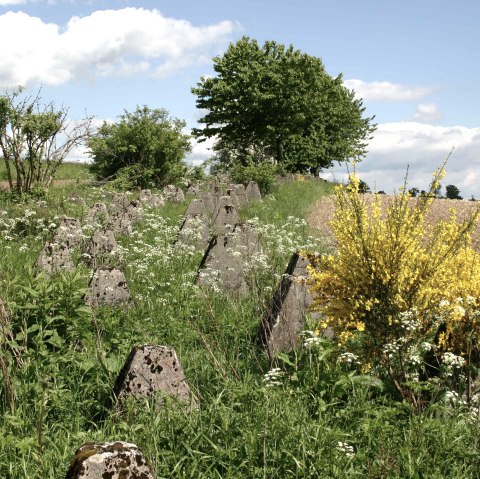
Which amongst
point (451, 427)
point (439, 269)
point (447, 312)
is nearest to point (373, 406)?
point (451, 427)

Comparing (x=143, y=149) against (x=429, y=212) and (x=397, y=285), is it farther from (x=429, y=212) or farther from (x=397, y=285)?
(x=397, y=285)

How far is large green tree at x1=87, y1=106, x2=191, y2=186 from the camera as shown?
2845 cm

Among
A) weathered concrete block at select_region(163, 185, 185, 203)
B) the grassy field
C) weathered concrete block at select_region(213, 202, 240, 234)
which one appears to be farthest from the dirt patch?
the grassy field

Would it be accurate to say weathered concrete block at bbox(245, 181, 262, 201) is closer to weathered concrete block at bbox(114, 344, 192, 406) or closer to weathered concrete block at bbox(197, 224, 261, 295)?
weathered concrete block at bbox(197, 224, 261, 295)

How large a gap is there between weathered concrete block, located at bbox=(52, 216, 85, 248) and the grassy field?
3.47 meters

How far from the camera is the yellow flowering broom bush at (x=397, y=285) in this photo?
5375 mm

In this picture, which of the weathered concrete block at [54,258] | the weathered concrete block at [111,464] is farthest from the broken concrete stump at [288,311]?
the weathered concrete block at [54,258]

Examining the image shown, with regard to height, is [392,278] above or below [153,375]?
above

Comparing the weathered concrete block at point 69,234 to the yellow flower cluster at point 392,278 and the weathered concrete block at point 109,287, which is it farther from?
the yellow flower cluster at point 392,278

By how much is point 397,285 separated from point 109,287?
3352 mm

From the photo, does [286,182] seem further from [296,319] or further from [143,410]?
[143,410]

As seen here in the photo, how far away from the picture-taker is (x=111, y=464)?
2641 mm

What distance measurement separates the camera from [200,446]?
382cm

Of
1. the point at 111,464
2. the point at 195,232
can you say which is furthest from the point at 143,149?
the point at 111,464
